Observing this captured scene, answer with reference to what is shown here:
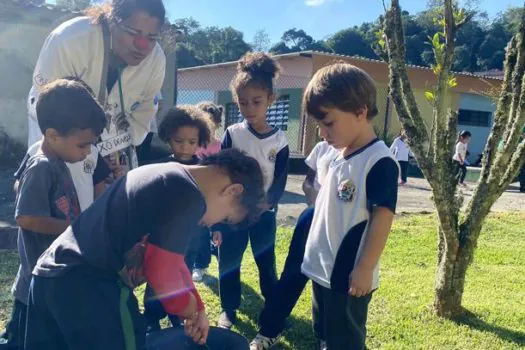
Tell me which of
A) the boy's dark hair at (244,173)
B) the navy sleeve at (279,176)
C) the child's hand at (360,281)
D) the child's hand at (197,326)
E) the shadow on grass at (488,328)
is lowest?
the shadow on grass at (488,328)

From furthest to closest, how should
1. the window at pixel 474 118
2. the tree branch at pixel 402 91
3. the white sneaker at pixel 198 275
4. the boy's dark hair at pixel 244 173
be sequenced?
the window at pixel 474 118
the white sneaker at pixel 198 275
the tree branch at pixel 402 91
the boy's dark hair at pixel 244 173

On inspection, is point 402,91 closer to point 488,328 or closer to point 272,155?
point 272,155

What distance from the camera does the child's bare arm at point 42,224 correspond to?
81.4 inches

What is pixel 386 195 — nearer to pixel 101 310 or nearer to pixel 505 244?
pixel 101 310

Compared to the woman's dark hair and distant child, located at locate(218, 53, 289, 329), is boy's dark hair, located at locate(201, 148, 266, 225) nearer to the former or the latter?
the woman's dark hair

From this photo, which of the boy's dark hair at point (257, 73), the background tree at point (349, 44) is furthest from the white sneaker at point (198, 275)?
the background tree at point (349, 44)

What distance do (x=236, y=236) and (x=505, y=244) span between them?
384cm

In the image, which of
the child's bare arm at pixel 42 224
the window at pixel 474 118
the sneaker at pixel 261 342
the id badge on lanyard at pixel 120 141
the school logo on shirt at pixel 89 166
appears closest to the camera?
the child's bare arm at pixel 42 224

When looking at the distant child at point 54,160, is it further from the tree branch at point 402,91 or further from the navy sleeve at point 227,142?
the tree branch at point 402,91

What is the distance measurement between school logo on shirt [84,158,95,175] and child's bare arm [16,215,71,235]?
0.38 m

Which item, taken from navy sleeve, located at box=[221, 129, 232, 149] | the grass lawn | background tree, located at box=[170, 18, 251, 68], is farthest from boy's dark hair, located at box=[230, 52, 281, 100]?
background tree, located at box=[170, 18, 251, 68]

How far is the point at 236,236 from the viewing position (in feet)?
10.5

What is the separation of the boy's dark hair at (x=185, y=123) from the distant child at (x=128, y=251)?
4.71ft

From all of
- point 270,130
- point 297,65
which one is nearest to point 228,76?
point 297,65
